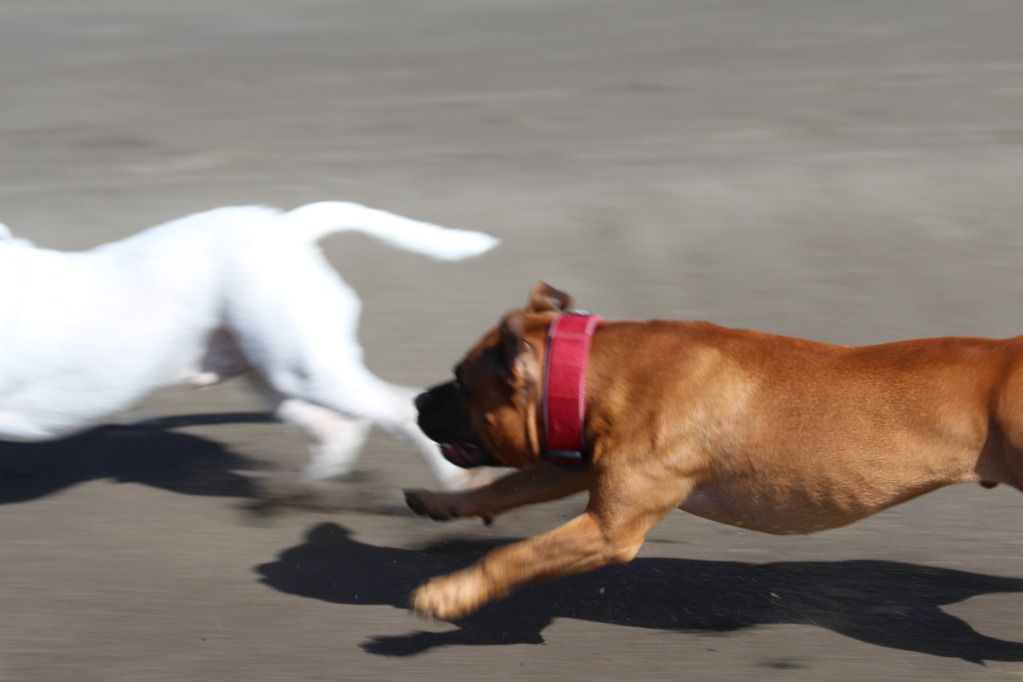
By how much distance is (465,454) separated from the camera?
13.7 feet

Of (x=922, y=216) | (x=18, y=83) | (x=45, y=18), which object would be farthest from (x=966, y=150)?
(x=45, y=18)

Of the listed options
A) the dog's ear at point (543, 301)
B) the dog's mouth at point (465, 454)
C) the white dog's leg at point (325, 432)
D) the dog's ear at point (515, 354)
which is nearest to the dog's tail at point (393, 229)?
the white dog's leg at point (325, 432)

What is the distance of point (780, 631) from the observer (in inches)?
170

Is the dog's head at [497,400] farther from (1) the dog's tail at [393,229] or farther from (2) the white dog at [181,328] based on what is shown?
(1) the dog's tail at [393,229]

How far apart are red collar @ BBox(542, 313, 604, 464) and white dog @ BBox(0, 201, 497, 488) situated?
1.06 meters

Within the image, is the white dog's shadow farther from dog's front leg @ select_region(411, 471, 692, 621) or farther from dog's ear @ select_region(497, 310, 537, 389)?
dog's ear @ select_region(497, 310, 537, 389)

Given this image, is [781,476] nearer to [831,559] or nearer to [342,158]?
[831,559]

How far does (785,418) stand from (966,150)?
5.84 m

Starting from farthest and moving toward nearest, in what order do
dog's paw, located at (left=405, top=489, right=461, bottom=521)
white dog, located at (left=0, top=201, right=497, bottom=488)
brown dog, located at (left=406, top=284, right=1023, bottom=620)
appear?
white dog, located at (left=0, top=201, right=497, bottom=488) → dog's paw, located at (left=405, top=489, right=461, bottom=521) → brown dog, located at (left=406, top=284, right=1023, bottom=620)

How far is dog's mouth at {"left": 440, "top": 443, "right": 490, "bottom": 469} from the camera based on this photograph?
13.6 ft

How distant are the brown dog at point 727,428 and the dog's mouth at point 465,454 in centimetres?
7

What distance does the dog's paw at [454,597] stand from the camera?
3.95m

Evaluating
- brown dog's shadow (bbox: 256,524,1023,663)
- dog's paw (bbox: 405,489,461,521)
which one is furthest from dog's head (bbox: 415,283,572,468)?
brown dog's shadow (bbox: 256,524,1023,663)

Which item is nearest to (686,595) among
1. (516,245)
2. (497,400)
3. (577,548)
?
(577,548)
